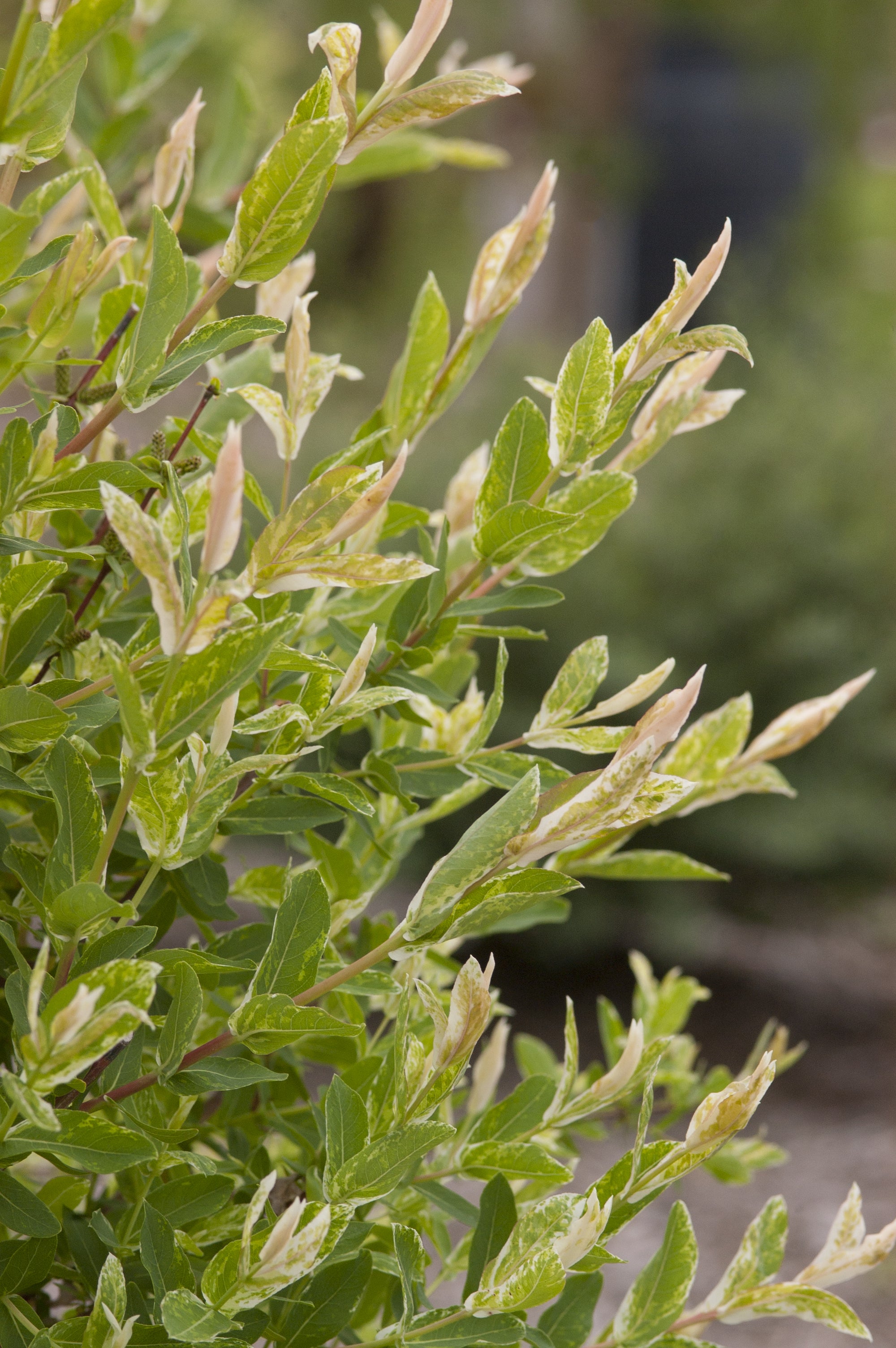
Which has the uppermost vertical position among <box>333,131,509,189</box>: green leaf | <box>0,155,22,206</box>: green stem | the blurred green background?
<box>0,155,22,206</box>: green stem

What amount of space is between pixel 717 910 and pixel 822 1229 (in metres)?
1.21

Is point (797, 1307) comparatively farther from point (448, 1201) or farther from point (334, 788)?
point (334, 788)

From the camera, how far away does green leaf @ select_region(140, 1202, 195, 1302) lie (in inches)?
21.6

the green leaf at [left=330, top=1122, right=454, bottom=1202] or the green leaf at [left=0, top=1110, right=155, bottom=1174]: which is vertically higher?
the green leaf at [left=0, top=1110, right=155, bottom=1174]

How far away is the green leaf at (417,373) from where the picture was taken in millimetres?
702

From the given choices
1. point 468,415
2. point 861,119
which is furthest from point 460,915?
point 861,119

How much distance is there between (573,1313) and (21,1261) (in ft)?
0.94

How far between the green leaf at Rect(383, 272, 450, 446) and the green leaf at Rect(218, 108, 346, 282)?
6.3 inches

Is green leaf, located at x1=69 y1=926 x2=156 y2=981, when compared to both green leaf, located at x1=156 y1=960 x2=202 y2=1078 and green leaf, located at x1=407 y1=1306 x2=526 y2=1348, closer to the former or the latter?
green leaf, located at x1=156 y1=960 x2=202 y2=1078

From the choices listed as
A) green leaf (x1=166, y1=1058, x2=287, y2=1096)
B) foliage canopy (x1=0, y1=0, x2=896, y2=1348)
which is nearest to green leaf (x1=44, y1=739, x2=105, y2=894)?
foliage canopy (x1=0, y1=0, x2=896, y2=1348)

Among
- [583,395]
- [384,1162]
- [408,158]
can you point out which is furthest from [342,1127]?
[408,158]

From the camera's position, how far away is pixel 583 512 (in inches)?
24.6

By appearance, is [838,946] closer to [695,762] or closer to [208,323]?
[695,762]

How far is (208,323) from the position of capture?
0.56 m
